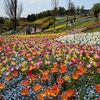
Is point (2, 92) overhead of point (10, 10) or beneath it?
beneath

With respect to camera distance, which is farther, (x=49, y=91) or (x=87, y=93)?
(x=87, y=93)

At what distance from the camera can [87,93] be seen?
4480 millimetres

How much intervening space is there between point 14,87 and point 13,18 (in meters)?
42.4

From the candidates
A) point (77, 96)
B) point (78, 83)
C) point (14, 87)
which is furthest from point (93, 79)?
point (14, 87)

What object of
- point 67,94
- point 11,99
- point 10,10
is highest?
point 10,10

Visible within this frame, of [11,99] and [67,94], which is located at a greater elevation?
[67,94]

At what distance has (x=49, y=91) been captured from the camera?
12.8ft

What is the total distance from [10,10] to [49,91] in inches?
1661

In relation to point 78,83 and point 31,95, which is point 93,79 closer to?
point 78,83

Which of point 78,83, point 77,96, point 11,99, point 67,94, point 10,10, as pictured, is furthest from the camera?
point 10,10

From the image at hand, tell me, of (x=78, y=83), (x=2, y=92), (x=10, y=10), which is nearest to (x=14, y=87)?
(x=2, y=92)

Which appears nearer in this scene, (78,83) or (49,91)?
(49,91)

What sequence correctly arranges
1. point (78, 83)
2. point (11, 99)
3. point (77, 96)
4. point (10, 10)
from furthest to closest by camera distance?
1. point (10, 10)
2. point (78, 83)
3. point (11, 99)
4. point (77, 96)

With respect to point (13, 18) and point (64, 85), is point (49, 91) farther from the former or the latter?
point (13, 18)
